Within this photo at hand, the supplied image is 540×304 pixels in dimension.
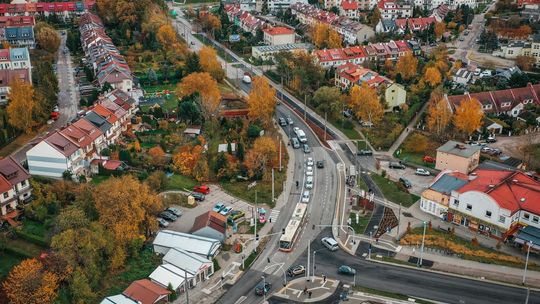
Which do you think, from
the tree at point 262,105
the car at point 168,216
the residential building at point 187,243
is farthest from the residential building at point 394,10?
the residential building at point 187,243

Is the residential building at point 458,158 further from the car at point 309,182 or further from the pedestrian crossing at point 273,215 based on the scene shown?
the pedestrian crossing at point 273,215

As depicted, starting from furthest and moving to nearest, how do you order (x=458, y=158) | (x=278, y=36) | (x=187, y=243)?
(x=278, y=36)
(x=458, y=158)
(x=187, y=243)

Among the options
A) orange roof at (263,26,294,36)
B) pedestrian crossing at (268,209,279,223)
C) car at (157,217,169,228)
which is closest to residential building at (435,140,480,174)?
pedestrian crossing at (268,209,279,223)

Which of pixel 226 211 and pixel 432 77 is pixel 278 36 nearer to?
pixel 432 77

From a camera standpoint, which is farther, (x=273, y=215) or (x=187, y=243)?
(x=273, y=215)

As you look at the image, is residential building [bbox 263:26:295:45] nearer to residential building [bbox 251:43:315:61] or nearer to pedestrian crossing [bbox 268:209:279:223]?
residential building [bbox 251:43:315:61]

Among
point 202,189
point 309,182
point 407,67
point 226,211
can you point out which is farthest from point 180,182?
point 407,67
